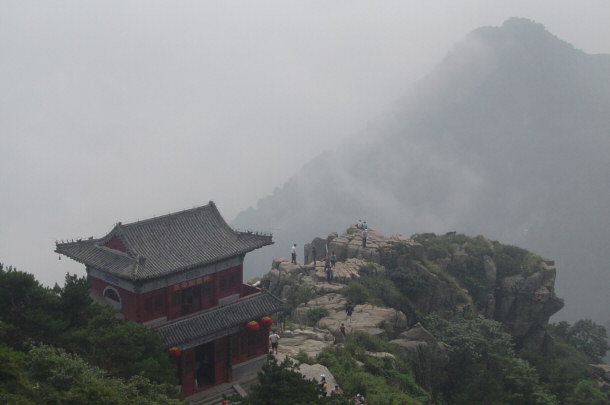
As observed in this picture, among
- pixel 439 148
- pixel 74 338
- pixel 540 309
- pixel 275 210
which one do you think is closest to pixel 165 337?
pixel 74 338

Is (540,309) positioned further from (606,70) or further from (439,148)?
(606,70)

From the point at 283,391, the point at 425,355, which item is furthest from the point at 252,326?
the point at 425,355

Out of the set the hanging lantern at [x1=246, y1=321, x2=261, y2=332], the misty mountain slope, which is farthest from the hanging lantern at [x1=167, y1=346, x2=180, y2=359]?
the misty mountain slope

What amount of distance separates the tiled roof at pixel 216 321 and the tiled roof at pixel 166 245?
95.5 inches

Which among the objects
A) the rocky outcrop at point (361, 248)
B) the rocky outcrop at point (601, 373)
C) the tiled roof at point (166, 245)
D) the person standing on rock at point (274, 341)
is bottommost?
the rocky outcrop at point (601, 373)

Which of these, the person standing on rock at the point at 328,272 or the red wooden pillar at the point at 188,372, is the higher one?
the person standing on rock at the point at 328,272

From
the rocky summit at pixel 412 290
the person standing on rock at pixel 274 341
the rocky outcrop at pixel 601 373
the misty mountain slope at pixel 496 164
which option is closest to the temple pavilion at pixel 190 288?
the person standing on rock at pixel 274 341

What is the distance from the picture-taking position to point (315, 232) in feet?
557

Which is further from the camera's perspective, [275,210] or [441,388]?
[275,210]

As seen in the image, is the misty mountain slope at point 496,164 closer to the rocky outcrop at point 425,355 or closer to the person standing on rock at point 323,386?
the rocky outcrop at point 425,355

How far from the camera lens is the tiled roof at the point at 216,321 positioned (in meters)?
27.4

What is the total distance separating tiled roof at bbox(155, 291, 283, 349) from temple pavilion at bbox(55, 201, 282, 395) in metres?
0.04

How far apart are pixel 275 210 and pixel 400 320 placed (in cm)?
14806

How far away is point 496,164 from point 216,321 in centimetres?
13017
